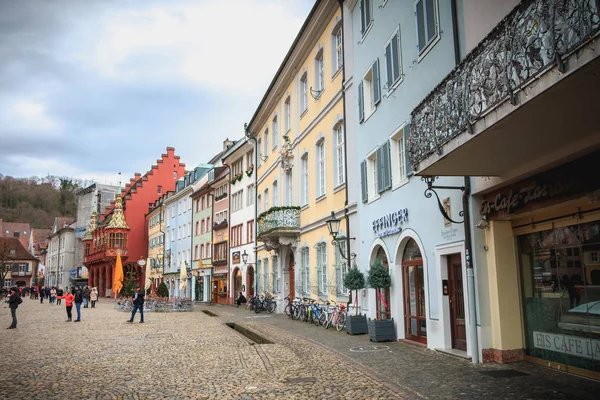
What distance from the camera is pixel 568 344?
9.07m

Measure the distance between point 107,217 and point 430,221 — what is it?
71.3 metres

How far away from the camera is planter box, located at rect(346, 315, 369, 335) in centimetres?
1636

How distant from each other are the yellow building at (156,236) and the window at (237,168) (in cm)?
2222

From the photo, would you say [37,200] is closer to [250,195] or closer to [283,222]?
[250,195]

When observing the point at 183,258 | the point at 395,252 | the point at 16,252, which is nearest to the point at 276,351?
the point at 395,252

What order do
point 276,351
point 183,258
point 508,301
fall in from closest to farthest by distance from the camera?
point 508,301, point 276,351, point 183,258

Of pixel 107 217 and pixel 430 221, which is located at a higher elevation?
pixel 107 217

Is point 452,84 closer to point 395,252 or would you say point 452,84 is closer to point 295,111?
point 395,252

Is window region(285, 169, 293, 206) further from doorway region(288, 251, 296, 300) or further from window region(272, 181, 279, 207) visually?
doorway region(288, 251, 296, 300)

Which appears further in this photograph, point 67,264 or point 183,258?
point 67,264

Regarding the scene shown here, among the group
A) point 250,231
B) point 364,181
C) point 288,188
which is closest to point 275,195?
point 288,188

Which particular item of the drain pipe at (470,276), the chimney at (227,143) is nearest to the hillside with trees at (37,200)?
the chimney at (227,143)

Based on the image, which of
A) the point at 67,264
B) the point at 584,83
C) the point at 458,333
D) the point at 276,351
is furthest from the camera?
the point at 67,264

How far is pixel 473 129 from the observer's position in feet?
24.4
